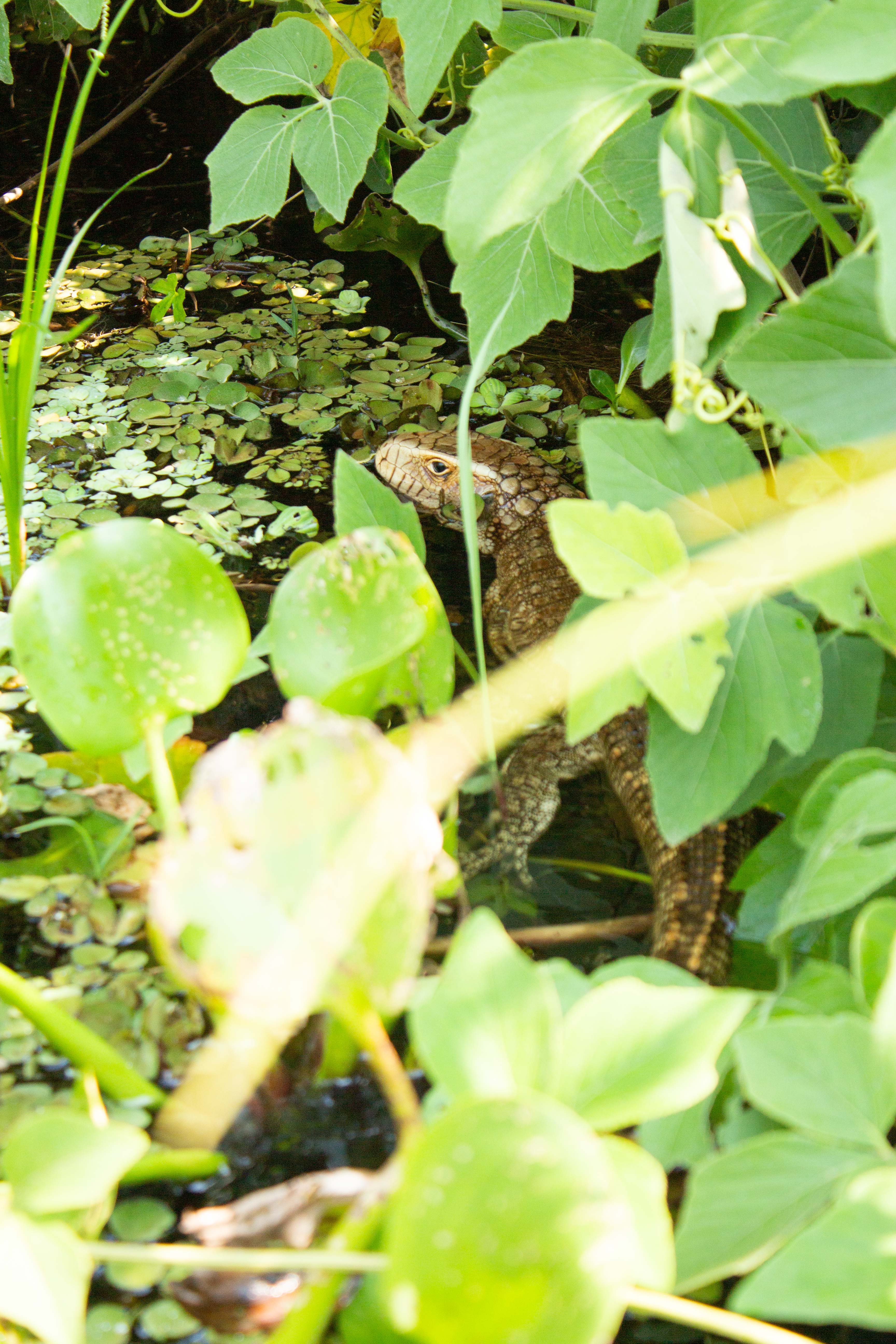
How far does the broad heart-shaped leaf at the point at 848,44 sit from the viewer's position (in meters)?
0.84

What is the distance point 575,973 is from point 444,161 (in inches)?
54.3

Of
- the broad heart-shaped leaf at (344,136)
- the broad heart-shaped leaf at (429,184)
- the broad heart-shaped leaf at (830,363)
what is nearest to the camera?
the broad heart-shaped leaf at (830,363)

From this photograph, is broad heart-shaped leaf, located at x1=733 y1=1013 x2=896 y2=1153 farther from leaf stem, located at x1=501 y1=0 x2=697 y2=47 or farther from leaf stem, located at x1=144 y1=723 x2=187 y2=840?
leaf stem, located at x1=501 y1=0 x2=697 y2=47

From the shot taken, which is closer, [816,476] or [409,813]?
[409,813]

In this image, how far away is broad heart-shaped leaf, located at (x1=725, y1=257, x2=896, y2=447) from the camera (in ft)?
3.23

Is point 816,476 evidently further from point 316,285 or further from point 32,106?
point 32,106

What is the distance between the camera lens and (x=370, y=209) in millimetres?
2961

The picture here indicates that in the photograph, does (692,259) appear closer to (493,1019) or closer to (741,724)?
(741,724)

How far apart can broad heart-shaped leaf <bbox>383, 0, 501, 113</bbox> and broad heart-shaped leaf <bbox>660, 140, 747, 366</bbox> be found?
0.44 meters

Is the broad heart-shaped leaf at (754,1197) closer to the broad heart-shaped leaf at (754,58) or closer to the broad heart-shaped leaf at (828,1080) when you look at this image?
the broad heart-shaped leaf at (828,1080)

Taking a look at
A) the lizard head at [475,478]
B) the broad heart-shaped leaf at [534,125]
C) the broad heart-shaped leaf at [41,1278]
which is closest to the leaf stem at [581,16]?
the broad heart-shaped leaf at [534,125]

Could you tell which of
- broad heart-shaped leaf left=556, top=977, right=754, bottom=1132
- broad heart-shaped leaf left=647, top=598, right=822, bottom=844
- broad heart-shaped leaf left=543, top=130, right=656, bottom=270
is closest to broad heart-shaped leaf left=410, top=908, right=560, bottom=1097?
broad heart-shaped leaf left=556, top=977, right=754, bottom=1132

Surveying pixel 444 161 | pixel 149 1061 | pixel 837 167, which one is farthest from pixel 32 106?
pixel 149 1061

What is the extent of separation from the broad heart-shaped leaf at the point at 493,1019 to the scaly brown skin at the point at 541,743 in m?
0.70
